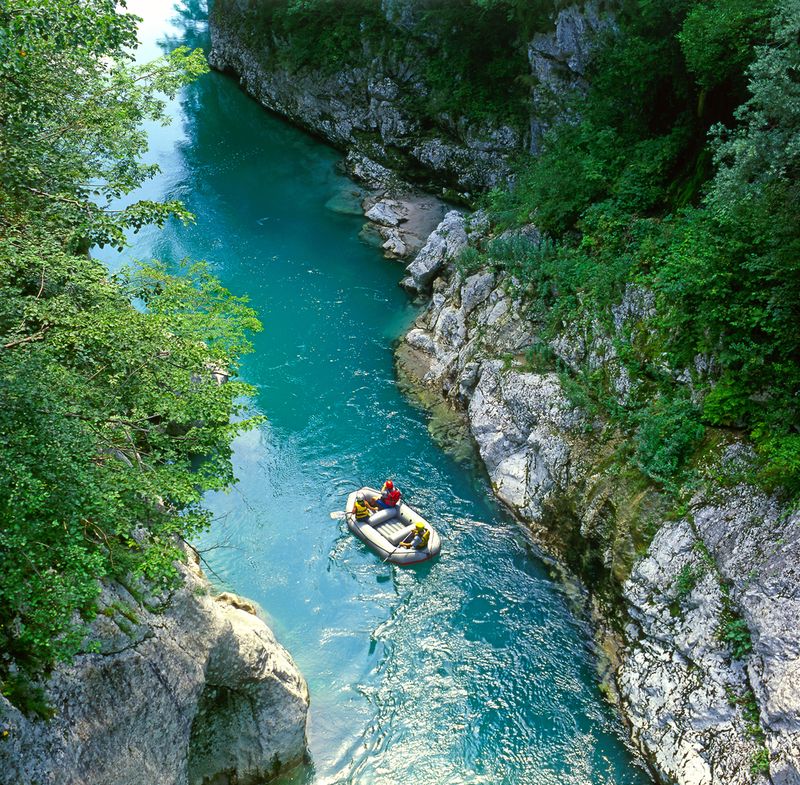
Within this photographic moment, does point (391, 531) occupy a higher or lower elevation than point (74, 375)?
lower

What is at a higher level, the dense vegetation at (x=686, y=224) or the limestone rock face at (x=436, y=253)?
the dense vegetation at (x=686, y=224)

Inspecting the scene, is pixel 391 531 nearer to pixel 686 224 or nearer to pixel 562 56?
pixel 686 224

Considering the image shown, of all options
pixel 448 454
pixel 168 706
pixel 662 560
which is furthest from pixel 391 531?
pixel 168 706

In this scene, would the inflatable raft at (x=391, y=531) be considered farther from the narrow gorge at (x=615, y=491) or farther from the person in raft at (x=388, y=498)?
the narrow gorge at (x=615, y=491)

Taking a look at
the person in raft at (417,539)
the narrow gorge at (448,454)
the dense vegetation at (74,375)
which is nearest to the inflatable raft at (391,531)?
the person in raft at (417,539)

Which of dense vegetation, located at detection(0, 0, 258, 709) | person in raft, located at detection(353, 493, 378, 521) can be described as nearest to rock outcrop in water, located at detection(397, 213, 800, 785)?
person in raft, located at detection(353, 493, 378, 521)

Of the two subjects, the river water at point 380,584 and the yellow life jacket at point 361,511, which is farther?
the yellow life jacket at point 361,511
